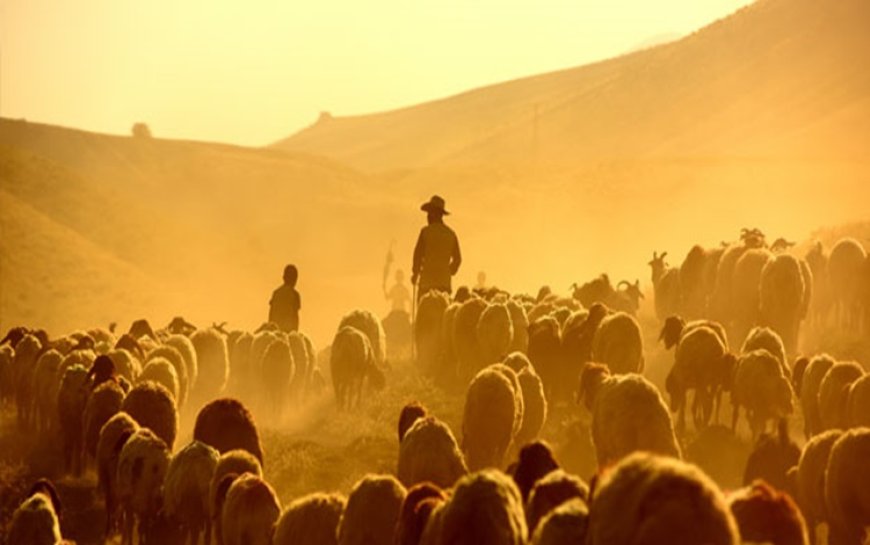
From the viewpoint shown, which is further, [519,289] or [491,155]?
[491,155]

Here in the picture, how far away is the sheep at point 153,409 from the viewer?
13.5 m

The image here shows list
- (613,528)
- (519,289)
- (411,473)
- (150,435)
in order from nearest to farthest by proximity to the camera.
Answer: (613,528)
(411,473)
(150,435)
(519,289)

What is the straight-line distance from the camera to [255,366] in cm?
1973

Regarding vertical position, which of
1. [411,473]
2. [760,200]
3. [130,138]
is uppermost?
[130,138]

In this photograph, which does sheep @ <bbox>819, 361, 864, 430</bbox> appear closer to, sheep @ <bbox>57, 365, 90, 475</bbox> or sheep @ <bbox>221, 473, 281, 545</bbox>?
sheep @ <bbox>221, 473, 281, 545</bbox>

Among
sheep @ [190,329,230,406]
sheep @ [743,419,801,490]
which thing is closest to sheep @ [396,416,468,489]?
sheep @ [743,419,801,490]

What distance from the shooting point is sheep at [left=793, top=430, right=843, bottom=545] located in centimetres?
1056

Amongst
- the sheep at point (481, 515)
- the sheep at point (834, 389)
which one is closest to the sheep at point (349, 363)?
the sheep at point (834, 389)

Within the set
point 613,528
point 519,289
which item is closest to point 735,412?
point 613,528

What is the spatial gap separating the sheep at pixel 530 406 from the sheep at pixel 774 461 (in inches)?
145

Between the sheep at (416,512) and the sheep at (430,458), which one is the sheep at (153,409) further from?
the sheep at (416,512)

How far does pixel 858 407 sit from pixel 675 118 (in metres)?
114

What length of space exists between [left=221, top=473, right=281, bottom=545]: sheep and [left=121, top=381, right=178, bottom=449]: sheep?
11.7 ft

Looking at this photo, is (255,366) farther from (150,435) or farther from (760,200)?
(760,200)
